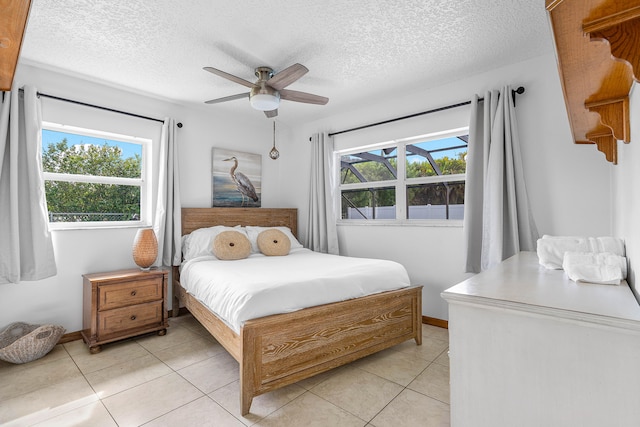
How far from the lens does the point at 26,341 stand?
2.43 meters

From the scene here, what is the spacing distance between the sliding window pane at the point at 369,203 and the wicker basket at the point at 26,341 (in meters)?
3.16

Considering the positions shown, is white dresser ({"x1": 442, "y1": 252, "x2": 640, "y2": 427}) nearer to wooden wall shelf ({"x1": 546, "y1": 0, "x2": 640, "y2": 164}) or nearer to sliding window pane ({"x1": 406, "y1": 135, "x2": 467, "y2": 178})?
wooden wall shelf ({"x1": 546, "y1": 0, "x2": 640, "y2": 164})

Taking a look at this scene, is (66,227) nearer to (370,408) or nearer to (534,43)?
(370,408)

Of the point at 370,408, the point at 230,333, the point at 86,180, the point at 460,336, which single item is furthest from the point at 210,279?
the point at 460,336

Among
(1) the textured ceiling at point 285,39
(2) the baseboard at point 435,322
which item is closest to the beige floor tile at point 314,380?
(2) the baseboard at point 435,322

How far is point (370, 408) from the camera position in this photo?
1.90 m

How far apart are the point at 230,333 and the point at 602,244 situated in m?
2.10

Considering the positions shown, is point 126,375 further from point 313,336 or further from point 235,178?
point 235,178

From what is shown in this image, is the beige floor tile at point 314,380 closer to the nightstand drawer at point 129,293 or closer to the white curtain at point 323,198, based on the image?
the nightstand drawer at point 129,293

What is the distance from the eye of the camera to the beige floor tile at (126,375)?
2145mm

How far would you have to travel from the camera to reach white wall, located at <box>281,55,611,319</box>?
249cm

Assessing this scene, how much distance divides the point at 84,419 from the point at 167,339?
1182 millimetres

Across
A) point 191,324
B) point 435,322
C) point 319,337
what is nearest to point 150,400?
point 319,337

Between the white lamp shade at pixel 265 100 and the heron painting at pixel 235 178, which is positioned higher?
the white lamp shade at pixel 265 100
